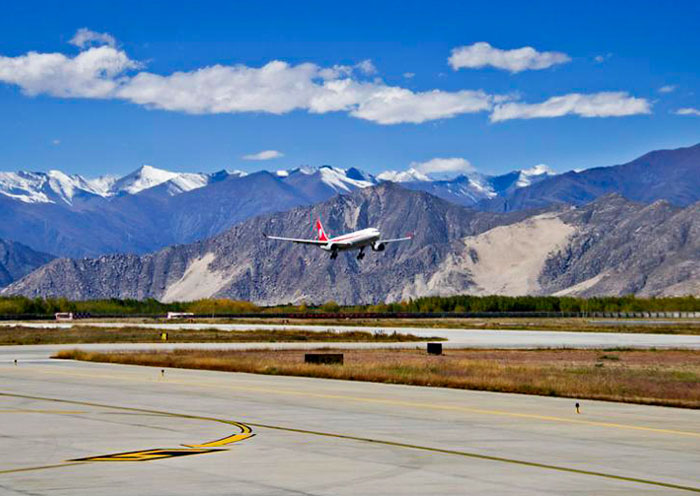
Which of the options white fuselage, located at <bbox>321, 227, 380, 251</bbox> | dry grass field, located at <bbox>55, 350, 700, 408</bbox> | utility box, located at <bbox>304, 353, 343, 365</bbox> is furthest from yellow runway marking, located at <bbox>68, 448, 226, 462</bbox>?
white fuselage, located at <bbox>321, 227, 380, 251</bbox>

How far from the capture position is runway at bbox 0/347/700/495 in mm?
16172

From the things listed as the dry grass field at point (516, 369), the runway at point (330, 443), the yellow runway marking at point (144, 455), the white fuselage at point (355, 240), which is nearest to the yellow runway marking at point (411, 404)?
the runway at point (330, 443)

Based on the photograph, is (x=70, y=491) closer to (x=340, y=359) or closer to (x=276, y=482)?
(x=276, y=482)

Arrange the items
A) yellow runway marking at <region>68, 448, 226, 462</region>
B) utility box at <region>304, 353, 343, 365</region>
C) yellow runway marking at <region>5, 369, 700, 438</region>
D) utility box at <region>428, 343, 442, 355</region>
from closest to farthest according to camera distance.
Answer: yellow runway marking at <region>68, 448, 226, 462</region>
yellow runway marking at <region>5, 369, 700, 438</region>
utility box at <region>304, 353, 343, 365</region>
utility box at <region>428, 343, 442, 355</region>

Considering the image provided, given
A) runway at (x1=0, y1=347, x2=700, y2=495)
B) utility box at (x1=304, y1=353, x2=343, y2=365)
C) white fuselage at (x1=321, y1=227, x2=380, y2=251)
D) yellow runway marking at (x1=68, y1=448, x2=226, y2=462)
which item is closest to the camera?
runway at (x1=0, y1=347, x2=700, y2=495)

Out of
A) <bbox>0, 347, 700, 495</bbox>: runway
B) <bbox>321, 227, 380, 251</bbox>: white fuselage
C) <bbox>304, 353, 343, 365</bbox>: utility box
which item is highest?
<bbox>321, 227, 380, 251</bbox>: white fuselage

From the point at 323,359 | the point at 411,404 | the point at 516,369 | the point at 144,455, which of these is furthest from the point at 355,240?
the point at 144,455

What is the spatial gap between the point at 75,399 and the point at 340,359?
20033 mm

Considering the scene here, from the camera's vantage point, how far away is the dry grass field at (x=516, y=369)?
35688mm

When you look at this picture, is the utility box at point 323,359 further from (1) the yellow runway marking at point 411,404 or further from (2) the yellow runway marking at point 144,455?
(2) the yellow runway marking at point 144,455

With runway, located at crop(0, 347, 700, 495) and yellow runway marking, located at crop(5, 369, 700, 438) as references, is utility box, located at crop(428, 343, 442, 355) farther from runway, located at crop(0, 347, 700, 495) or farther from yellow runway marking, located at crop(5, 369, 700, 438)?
runway, located at crop(0, 347, 700, 495)

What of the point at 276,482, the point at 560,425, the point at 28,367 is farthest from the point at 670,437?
the point at 28,367

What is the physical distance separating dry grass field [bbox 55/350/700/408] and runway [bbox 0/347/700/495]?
2.78 meters

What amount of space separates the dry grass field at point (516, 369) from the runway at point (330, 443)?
9.11 feet
